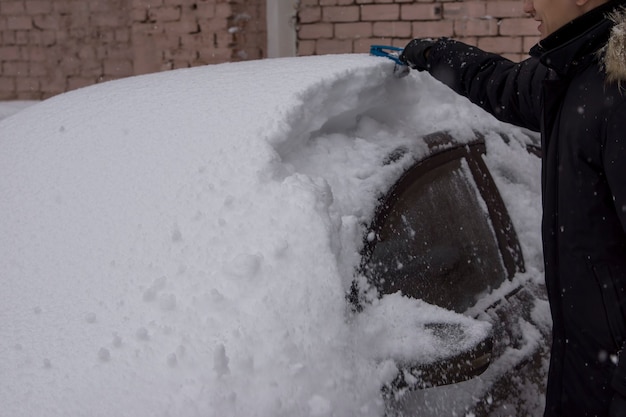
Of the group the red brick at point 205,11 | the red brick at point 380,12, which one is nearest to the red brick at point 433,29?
the red brick at point 380,12

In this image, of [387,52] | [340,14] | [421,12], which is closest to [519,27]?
[421,12]

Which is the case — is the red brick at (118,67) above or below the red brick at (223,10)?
below

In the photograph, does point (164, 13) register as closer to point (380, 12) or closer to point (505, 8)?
point (380, 12)

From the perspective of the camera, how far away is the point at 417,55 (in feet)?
6.55

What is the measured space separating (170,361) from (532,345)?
39.6 inches

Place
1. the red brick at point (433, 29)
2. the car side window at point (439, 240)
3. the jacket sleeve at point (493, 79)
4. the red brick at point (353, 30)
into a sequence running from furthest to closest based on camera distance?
the red brick at point (353, 30)
the red brick at point (433, 29)
the jacket sleeve at point (493, 79)
the car side window at point (439, 240)

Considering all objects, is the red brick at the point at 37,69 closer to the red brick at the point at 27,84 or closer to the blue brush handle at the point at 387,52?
the red brick at the point at 27,84

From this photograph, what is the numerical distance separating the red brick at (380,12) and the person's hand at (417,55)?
2761mm

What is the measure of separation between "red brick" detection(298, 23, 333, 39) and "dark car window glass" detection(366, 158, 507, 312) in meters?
3.20

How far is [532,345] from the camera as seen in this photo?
179cm

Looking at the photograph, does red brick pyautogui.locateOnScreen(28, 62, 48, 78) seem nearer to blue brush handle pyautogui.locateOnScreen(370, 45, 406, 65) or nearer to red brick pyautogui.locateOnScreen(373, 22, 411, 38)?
red brick pyautogui.locateOnScreen(373, 22, 411, 38)

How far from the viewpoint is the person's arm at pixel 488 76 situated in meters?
1.73

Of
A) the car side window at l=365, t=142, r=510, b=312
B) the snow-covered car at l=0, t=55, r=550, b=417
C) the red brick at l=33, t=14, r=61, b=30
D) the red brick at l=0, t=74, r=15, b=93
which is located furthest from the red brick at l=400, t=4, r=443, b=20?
the red brick at l=0, t=74, r=15, b=93

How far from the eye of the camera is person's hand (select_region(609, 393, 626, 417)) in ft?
4.41
